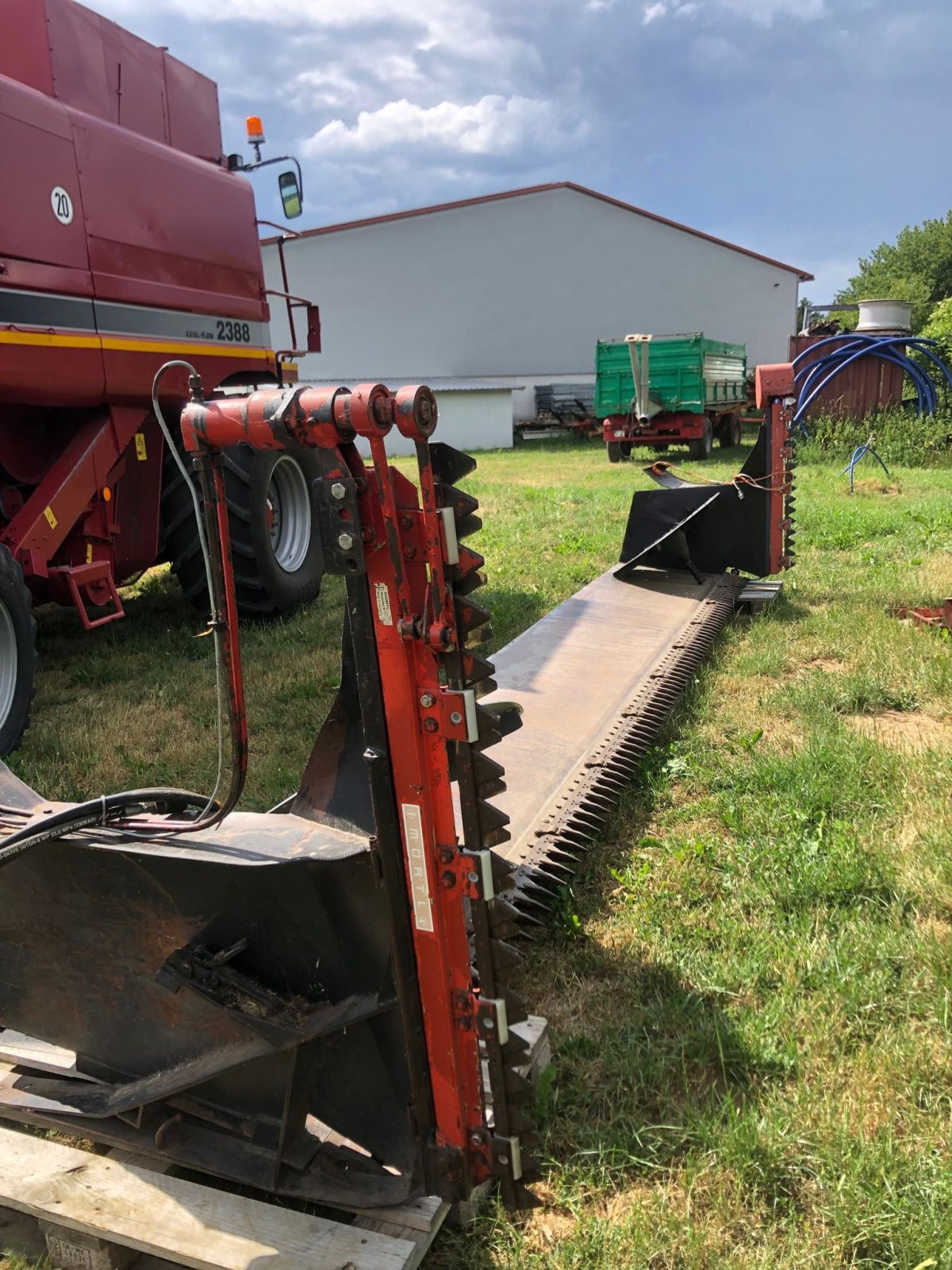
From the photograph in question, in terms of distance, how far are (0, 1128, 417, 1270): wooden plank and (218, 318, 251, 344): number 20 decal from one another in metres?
4.47

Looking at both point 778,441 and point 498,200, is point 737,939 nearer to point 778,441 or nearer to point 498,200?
point 778,441

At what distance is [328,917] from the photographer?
179cm

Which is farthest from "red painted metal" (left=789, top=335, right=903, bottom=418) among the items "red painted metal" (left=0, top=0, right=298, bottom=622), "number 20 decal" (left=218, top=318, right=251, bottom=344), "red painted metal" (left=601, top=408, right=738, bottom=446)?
"red painted metal" (left=0, top=0, right=298, bottom=622)

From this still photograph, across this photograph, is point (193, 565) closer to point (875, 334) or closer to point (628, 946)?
point (628, 946)

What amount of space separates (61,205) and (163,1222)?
13.2 ft

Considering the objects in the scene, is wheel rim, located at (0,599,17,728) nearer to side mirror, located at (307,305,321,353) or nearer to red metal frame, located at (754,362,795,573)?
side mirror, located at (307,305,321,353)

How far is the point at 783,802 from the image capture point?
10.8ft

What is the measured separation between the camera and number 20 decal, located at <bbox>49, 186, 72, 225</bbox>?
164 inches

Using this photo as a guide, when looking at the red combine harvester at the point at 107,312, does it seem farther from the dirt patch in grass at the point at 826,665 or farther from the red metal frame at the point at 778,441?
the dirt patch in grass at the point at 826,665

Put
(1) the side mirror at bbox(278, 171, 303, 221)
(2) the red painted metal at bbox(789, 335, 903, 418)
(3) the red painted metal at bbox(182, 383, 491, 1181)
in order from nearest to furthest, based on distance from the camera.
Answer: (3) the red painted metal at bbox(182, 383, 491, 1181) < (1) the side mirror at bbox(278, 171, 303, 221) < (2) the red painted metal at bbox(789, 335, 903, 418)

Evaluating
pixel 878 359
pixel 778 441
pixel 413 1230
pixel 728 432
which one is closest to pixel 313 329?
pixel 778 441

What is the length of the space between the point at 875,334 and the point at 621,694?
13.7m

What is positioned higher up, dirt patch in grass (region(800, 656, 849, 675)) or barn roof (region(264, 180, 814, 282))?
barn roof (region(264, 180, 814, 282))

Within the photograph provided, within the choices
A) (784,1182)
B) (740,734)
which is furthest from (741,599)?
(784,1182)
